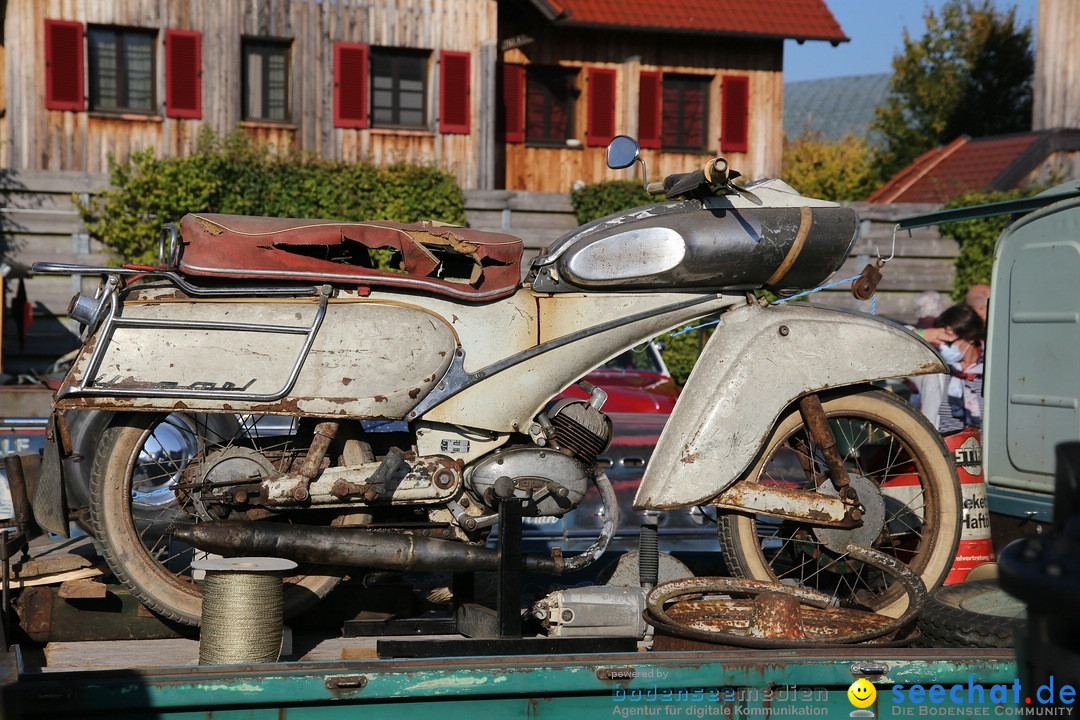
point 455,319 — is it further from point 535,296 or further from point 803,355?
point 803,355

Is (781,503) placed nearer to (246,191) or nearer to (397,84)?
(246,191)

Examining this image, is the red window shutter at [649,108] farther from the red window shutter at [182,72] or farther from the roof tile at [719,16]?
the red window shutter at [182,72]

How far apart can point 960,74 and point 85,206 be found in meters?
26.3

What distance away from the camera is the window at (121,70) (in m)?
17.7

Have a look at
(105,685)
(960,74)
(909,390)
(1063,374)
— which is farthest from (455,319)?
(960,74)

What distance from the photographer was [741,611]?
14.3 ft

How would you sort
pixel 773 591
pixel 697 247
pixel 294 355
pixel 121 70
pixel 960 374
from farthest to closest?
pixel 121 70
pixel 960 374
pixel 697 247
pixel 294 355
pixel 773 591

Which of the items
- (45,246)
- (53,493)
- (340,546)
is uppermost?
(45,246)

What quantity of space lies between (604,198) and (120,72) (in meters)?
7.38

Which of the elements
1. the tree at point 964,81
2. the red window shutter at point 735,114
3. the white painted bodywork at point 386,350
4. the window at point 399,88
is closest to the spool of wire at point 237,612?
the white painted bodywork at point 386,350

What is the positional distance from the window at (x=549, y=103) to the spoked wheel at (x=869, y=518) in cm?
1659

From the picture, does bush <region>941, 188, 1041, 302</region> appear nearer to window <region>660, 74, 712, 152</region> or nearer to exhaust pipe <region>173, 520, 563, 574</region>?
window <region>660, 74, 712, 152</region>

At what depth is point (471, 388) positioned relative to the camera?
4.40 metres

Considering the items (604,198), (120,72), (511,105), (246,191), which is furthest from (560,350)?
(511,105)
